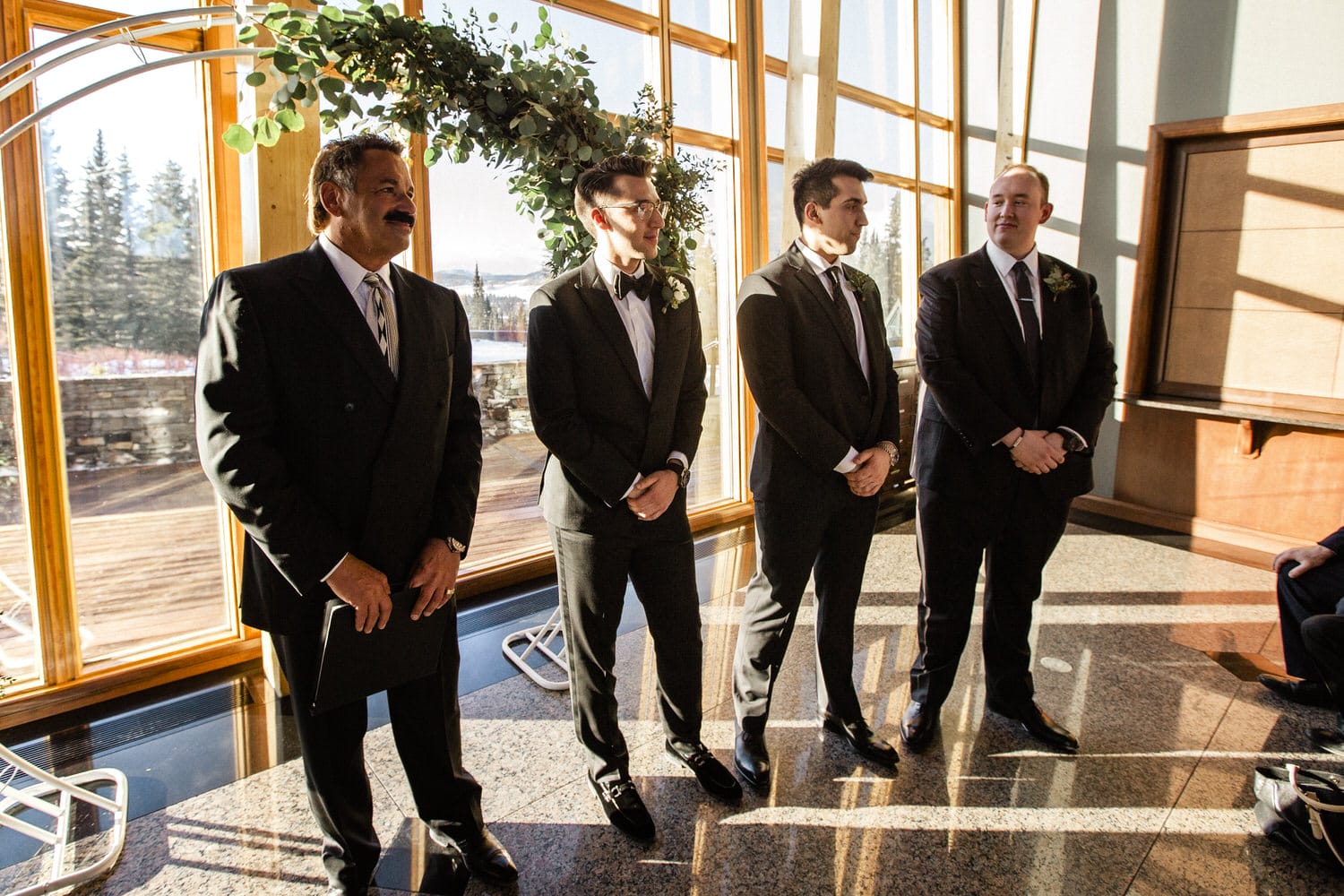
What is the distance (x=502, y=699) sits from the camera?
314cm

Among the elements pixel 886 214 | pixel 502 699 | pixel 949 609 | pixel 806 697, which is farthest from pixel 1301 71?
pixel 502 699

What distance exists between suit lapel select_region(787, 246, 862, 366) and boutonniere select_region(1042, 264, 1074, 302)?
741 mm

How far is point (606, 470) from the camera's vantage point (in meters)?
2.17

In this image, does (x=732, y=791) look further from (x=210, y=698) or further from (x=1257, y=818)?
(x=210, y=698)

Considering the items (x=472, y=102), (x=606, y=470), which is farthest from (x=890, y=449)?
(x=472, y=102)

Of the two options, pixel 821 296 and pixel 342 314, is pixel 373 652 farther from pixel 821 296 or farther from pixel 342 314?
pixel 821 296

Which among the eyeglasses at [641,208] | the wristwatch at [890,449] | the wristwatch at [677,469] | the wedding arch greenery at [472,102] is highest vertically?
the wedding arch greenery at [472,102]

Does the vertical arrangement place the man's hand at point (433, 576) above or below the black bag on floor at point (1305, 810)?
above

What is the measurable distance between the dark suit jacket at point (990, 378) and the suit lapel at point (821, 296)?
36 cm

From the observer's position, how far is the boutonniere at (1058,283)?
8.81ft

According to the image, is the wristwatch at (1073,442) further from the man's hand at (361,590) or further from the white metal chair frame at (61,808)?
the white metal chair frame at (61,808)

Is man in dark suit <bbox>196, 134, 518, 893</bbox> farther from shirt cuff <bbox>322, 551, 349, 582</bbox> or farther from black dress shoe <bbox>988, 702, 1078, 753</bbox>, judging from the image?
black dress shoe <bbox>988, 702, 1078, 753</bbox>

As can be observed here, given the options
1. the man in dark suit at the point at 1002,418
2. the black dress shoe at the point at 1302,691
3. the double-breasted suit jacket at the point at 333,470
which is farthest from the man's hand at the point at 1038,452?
the double-breasted suit jacket at the point at 333,470

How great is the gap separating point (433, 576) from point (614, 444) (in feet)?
1.97
